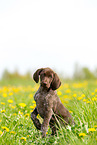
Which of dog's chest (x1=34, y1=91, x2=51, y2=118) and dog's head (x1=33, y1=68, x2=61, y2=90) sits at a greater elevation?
dog's head (x1=33, y1=68, x2=61, y2=90)

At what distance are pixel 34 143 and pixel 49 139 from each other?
254 mm

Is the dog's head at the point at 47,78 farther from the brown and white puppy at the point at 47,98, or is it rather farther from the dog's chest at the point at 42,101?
the dog's chest at the point at 42,101

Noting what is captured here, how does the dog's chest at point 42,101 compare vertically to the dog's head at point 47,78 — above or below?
below

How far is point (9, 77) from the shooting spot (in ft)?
70.7

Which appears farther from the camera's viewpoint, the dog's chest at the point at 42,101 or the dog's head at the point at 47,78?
the dog's chest at the point at 42,101

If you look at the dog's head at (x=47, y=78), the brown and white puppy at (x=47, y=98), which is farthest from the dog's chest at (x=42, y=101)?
the dog's head at (x=47, y=78)

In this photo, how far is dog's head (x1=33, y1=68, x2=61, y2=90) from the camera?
306 centimetres

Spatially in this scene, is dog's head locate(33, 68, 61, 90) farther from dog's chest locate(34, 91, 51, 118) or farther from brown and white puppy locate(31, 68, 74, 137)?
dog's chest locate(34, 91, 51, 118)

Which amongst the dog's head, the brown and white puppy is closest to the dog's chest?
the brown and white puppy

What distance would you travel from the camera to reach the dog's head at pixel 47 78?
3057mm

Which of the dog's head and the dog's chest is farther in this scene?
the dog's chest

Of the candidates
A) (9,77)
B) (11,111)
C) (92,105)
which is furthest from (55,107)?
(9,77)

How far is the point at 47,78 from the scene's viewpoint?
3076 millimetres

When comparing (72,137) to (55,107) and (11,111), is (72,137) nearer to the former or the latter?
(55,107)
